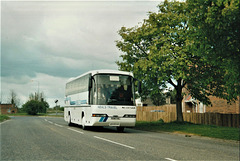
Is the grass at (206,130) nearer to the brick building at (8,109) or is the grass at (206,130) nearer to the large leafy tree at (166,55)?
the large leafy tree at (166,55)

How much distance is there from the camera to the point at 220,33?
1179cm

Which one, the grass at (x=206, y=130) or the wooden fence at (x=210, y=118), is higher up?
the wooden fence at (x=210, y=118)

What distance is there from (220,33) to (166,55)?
880 cm

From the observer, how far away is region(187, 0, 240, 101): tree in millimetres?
11172

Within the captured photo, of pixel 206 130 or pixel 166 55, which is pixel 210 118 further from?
pixel 166 55

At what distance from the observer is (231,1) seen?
35.0 feet

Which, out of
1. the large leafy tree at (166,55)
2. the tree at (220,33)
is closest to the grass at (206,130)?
the large leafy tree at (166,55)

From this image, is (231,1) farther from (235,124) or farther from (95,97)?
(235,124)

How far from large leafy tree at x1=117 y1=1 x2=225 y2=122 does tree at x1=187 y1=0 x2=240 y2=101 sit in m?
5.66

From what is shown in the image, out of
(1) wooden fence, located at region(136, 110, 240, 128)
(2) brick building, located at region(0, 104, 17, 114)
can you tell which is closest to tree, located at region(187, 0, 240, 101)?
(1) wooden fence, located at region(136, 110, 240, 128)

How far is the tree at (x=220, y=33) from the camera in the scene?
1117 centimetres

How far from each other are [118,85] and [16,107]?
8026 cm

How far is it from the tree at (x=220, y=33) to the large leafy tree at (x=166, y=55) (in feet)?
18.6

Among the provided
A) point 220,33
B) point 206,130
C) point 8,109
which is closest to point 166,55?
point 206,130
